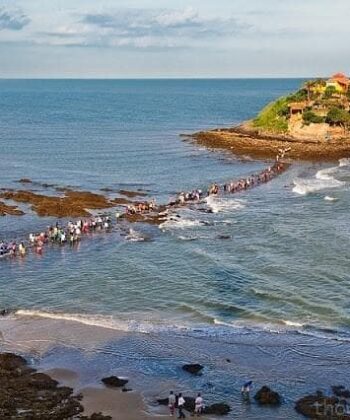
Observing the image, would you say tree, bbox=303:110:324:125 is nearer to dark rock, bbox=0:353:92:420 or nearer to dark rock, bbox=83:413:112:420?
dark rock, bbox=0:353:92:420

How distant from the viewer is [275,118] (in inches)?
3873

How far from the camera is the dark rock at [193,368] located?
990 inches

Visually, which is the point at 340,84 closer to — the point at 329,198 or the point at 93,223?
the point at 329,198

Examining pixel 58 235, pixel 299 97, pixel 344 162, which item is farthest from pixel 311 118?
pixel 58 235

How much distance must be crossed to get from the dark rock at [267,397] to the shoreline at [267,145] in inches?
2276

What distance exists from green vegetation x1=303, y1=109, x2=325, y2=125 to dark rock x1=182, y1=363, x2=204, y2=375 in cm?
6962

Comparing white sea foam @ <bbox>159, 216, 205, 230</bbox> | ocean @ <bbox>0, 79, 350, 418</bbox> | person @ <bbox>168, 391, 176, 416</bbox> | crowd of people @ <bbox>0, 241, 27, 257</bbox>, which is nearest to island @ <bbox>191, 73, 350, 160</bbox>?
ocean @ <bbox>0, 79, 350, 418</bbox>

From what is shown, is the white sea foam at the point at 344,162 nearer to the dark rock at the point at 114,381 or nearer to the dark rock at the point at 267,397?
the dark rock at the point at 267,397

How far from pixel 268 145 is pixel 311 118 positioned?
8695mm

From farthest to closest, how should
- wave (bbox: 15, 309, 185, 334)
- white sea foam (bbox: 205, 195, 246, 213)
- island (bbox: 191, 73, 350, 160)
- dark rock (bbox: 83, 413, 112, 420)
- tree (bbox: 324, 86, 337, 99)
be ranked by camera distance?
tree (bbox: 324, 86, 337, 99)
island (bbox: 191, 73, 350, 160)
white sea foam (bbox: 205, 195, 246, 213)
wave (bbox: 15, 309, 185, 334)
dark rock (bbox: 83, 413, 112, 420)

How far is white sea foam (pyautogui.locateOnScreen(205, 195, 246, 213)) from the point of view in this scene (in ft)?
175

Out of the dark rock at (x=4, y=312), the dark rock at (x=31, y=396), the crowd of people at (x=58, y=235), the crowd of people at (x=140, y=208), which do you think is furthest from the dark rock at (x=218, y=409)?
the crowd of people at (x=140, y=208)

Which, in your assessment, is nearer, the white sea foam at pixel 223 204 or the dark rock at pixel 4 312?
the dark rock at pixel 4 312

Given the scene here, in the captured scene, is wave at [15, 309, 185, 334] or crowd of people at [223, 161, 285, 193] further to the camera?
crowd of people at [223, 161, 285, 193]
